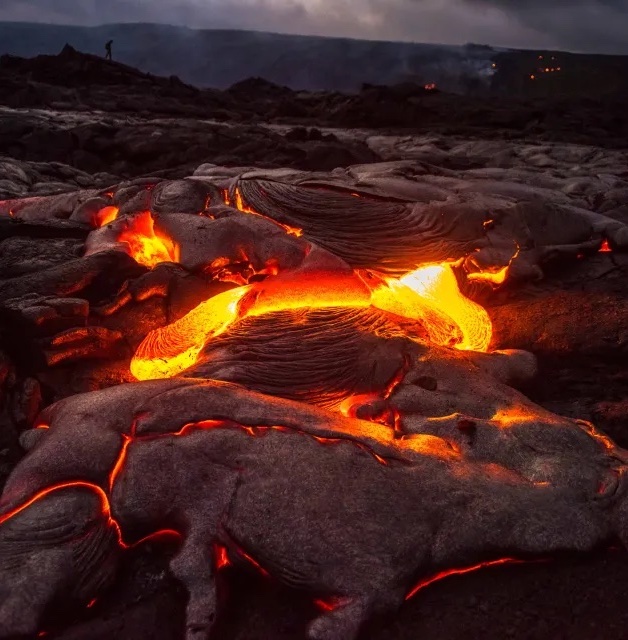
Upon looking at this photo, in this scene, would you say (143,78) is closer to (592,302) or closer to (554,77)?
(554,77)

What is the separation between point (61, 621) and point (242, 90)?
1027 inches

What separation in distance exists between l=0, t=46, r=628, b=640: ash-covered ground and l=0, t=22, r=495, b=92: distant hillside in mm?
16746

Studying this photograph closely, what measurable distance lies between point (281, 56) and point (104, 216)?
41.0 m

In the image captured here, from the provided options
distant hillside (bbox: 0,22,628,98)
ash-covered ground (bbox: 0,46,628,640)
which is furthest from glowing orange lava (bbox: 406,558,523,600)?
distant hillside (bbox: 0,22,628,98)

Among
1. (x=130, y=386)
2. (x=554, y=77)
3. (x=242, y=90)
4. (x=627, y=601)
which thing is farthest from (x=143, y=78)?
(x=627, y=601)

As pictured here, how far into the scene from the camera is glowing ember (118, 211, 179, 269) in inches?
193

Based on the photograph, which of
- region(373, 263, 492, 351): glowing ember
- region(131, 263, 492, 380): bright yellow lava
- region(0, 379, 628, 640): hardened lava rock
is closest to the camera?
region(0, 379, 628, 640): hardened lava rock

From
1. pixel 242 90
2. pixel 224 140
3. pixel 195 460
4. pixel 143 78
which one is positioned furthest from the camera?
pixel 242 90

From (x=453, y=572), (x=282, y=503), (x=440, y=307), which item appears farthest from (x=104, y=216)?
(x=453, y=572)

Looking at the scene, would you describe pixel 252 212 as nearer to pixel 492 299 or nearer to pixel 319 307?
pixel 319 307

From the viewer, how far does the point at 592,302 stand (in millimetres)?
4473

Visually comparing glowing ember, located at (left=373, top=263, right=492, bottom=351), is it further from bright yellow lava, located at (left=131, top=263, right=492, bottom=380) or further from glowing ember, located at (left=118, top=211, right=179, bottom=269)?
glowing ember, located at (left=118, top=211, right=179, bottom=269)

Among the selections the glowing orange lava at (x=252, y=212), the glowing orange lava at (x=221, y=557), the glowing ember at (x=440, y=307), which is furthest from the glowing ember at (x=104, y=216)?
the glowing orange lava at (x=221, y=557)

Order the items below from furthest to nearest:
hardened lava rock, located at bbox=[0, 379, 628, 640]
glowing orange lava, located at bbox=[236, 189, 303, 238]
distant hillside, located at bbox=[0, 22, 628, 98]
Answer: distant hillside, located at bbox=[0, 22, 628, 98]
glowing orange lava, located at bbox=[236, 189, 303, 238]
hardened lava rock, located at bbox=[0, 379, 628, 640]
